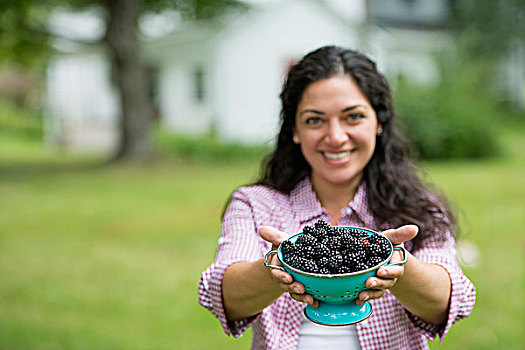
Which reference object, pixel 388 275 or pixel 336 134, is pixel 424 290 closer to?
pixel 388 275

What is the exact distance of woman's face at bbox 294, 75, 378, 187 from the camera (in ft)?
6.89

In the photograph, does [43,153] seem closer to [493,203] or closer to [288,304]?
[493,203]

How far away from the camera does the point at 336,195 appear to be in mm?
2252

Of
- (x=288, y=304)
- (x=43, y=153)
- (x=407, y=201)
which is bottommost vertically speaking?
(x=43, y=153)

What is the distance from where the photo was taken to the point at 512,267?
565 centimetres

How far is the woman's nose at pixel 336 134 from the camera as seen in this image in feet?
6.77

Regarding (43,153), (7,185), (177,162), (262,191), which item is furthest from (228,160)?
(262,191)

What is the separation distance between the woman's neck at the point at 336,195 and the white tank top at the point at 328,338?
420mm

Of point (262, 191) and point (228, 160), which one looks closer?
point (262, 191)

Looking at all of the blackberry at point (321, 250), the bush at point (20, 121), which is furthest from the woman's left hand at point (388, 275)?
the bush at point (20, 121)

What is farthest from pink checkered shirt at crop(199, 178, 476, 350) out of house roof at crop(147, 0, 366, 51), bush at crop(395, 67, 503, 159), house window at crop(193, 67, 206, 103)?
house window at crop(193, 67, 206, 103)

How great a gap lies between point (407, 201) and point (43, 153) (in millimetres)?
18140

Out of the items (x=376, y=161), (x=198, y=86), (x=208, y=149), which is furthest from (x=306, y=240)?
(x=198, y=86)

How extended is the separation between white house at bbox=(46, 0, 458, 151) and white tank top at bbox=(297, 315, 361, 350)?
14516 mm
